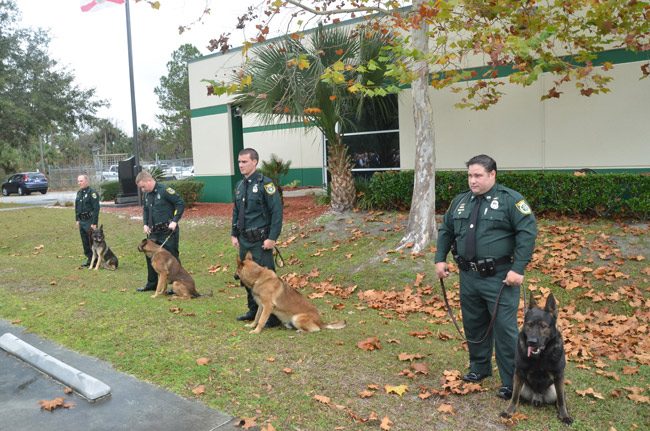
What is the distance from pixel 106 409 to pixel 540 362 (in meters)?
3.25

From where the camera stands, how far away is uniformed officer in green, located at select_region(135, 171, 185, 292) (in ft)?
26.4

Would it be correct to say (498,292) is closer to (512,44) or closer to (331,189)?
(512,44)

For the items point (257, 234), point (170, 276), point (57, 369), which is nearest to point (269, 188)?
point (257, 234)

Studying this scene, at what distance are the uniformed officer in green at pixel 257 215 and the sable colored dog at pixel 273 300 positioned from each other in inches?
12.2

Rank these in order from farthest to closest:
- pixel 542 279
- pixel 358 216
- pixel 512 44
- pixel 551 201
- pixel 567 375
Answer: pixel 358 216 < pixel 551 201 < pixel 542 279 < pixel 512 44 < pixel 567 375

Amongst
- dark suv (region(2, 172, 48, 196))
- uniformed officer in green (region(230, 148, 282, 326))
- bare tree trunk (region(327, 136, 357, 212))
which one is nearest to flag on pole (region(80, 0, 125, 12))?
bare tree trunk (region(327, 136, 357, 212))

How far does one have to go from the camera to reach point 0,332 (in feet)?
20.2

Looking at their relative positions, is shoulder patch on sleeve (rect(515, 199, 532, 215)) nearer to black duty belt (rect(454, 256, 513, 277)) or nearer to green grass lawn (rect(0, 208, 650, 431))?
black duty belt (rect(454, 256, 513, 277))

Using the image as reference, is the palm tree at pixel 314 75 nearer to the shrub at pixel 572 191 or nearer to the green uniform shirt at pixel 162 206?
the shrub at pixel 572 191

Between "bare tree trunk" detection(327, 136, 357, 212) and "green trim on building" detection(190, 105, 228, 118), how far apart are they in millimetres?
7340

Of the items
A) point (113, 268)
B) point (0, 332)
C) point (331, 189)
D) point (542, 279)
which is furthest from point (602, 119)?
point (0, 332)

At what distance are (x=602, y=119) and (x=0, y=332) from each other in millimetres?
11658

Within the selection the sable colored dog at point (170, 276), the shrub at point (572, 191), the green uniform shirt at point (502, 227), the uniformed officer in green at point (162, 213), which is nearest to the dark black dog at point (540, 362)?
the green uniform shirt at point (502, 227)

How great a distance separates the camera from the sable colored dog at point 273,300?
579cm
